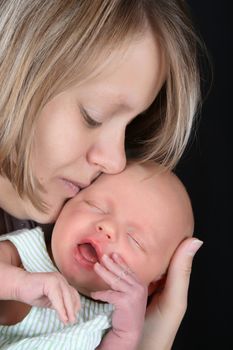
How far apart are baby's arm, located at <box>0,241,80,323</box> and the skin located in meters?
0.23

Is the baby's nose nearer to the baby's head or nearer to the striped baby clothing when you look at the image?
the baby's head

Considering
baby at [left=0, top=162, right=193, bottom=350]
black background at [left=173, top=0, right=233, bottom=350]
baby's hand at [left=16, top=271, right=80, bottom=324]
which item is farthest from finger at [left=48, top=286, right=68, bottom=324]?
black background at [left=173, top=0, right=233, bottom=350]

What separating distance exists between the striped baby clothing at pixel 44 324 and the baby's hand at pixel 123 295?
41 millimetres

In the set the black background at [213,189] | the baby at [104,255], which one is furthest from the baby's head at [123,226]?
the black background at [213,189]

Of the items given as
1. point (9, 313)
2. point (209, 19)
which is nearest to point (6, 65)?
point (9, 313)

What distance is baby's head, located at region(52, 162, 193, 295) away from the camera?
139 cm

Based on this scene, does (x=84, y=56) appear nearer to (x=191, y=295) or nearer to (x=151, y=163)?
(x=151, y=163)

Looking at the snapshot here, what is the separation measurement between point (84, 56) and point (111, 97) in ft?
0.29

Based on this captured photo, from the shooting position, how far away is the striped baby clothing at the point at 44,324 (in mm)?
1319

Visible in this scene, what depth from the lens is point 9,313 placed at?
1.41 m

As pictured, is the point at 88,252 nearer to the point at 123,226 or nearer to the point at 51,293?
the point at 123,226

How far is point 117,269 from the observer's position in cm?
132

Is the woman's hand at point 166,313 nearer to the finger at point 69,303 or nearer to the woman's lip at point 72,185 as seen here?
the woman's lip at point 72,185

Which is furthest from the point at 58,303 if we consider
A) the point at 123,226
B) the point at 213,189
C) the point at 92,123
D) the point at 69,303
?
the point at 213,189
